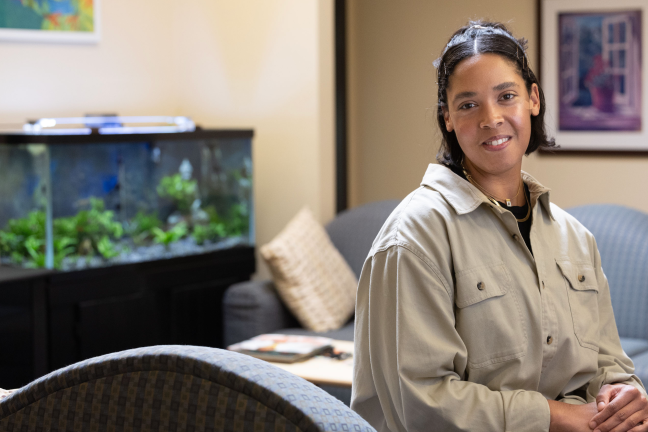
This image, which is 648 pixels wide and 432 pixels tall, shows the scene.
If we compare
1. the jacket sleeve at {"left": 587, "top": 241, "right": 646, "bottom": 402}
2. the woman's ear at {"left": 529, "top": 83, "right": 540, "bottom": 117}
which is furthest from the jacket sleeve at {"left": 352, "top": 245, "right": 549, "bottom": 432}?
the woman's ear at {"left": 529, "top": 83, "right": 540, "bottom": 117}

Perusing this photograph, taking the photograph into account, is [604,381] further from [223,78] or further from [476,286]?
[223,78]

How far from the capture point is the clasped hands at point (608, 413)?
1.32 metres

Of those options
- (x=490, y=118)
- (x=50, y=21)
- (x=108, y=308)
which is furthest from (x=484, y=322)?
(x=50, y=21)

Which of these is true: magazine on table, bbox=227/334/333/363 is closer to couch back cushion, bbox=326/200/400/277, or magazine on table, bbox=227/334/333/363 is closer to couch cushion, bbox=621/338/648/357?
couch back cushion, bbox=326/200/400/277

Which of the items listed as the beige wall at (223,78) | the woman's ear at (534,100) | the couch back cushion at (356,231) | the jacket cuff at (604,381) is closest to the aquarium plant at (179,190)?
the beige wall at (223,78)

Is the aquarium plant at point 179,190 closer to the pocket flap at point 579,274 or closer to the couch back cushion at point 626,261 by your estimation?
the couch back cushion at point 626,261

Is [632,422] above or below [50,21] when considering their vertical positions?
below

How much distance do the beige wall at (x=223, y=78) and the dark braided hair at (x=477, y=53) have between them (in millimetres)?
2466

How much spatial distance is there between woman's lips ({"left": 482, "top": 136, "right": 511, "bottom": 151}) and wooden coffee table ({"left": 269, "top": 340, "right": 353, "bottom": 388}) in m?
1.01

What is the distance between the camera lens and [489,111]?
1352mm

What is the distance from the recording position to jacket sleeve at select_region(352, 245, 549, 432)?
1.25 m

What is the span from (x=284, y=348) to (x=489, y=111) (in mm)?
1370

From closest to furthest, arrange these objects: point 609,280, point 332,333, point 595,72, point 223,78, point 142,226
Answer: point 609,280 < point 332,333 < point 142,226 < point 595,72 < point 223,78

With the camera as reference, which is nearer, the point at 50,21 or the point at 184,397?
the point at 184,397
